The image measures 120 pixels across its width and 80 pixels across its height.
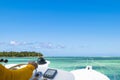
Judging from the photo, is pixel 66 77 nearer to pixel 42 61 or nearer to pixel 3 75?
pixel 42 61

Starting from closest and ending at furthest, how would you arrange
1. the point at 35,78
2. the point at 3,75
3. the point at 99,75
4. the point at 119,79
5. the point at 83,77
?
the point at 3,75, the point at 35,78, the point at 83,77, the point at 99,75, the point at 119,79

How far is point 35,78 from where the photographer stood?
3264 millimetres

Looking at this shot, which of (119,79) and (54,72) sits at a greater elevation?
(54,72)

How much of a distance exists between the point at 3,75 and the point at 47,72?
5.53ft

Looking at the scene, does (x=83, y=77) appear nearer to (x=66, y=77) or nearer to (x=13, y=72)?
(x=66, y=77)

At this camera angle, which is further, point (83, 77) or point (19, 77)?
point (83, 77)

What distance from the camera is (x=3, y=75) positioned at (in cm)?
177

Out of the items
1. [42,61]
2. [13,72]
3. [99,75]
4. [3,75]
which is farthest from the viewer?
[99,75]

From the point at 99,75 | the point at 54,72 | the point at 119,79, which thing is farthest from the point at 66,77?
the point at 119,79

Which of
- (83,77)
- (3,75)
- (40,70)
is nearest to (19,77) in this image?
(3,75)

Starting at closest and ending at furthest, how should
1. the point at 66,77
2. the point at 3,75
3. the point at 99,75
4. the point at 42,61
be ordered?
1. the point at 3,75
2. the point at 66,77
3. the point at 42,61
4. the point at 99,75

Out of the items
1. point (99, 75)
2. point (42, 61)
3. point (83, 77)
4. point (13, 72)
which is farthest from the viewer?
point (99, 75)

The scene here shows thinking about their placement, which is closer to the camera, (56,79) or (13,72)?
(13,72)

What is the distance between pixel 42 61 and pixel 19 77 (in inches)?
82.5
